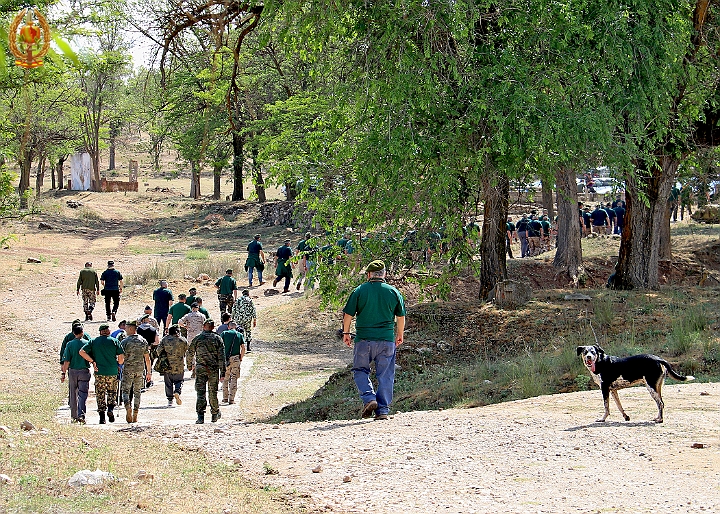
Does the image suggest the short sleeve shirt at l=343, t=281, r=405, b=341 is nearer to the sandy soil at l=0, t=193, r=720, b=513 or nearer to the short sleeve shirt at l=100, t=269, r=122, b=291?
the sandy soil at l=0, t=193, r=720, b=513

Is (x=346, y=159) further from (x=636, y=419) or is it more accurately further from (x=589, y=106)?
(x=636, y=419)

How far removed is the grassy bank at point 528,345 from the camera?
12.6m

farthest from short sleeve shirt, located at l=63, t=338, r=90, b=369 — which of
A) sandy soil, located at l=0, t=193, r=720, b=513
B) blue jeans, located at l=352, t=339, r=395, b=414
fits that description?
blue jeans, located at l=352, t=339, r=395, b=414

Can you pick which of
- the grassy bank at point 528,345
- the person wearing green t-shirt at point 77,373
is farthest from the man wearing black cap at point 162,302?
the person wearing green t-shirt at point 77,373

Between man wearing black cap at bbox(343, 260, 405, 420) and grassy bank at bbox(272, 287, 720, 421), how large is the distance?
2.12 m

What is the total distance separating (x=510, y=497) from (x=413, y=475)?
100cm

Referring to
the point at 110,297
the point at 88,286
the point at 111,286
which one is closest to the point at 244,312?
the point at 111,286

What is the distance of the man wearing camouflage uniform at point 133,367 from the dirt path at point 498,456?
82 centimetres

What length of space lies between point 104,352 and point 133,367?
457mm

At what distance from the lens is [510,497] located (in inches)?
268

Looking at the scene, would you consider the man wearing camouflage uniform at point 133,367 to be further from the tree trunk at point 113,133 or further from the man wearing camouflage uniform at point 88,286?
the tree trunk at point 113,133

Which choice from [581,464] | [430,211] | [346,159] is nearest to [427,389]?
[430,211]

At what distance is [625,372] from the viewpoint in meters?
9.27

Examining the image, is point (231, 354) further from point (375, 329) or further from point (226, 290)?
point (226, 290)
